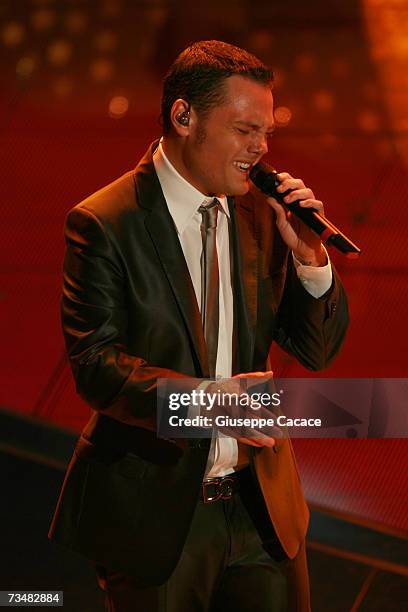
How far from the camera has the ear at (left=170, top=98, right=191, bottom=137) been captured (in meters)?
1.81

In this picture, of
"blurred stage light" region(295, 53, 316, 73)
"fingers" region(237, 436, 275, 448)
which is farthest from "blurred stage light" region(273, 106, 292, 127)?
"fingers" region(237, 436, 275, 448)

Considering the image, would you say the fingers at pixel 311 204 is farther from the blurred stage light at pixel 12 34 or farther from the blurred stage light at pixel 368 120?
the blurred stage light at pixel 12 34

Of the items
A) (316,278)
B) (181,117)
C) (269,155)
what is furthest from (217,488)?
(269,155)

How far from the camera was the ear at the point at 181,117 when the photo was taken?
1.81 m

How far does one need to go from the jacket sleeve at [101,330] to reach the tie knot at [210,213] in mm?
189

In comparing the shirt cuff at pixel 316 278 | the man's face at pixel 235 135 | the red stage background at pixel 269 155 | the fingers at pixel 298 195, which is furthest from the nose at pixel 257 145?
the red stage background at pixel 269 155

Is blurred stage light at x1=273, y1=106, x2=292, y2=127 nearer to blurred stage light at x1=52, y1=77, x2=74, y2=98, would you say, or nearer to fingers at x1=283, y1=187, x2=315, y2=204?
blurred stage light at x1=52, y1=77, x2=74, y2=98

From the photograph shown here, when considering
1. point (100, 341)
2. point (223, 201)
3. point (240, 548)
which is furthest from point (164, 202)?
point (240, 548)

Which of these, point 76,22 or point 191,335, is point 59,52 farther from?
point 191,335

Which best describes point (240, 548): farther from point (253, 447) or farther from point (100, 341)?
point (100, 341)

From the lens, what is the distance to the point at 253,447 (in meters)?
1.75

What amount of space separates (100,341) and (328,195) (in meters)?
1.79

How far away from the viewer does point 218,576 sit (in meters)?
1.78

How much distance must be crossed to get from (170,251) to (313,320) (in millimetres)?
287
